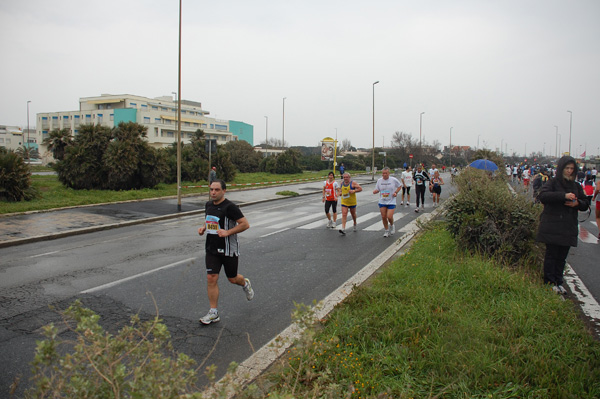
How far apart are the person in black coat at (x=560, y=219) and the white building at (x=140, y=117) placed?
7737cm

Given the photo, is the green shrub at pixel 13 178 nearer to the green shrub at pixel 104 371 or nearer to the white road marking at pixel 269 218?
the white road marking at pixel 269 218

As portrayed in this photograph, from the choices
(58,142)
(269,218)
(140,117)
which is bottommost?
(269,218)

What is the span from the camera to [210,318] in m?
5.10

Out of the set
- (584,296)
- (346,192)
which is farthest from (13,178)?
(584,296)

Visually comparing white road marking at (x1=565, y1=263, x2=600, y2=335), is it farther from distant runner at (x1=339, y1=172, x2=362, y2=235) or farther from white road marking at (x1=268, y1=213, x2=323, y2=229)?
white road marking at (x1=268, y1=213, x2=323, y2=229)

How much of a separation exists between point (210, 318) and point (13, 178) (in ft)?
50.5

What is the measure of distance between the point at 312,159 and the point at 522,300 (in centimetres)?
5795

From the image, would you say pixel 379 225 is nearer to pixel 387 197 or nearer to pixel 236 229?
pixel 387 197

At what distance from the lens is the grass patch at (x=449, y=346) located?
3.29 m

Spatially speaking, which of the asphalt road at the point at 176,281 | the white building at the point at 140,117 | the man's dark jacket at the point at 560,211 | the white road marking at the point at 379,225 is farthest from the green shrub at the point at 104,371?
the white building at the point at 140,117

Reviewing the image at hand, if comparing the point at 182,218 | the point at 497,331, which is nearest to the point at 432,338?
the point at 497,331

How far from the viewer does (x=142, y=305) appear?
5770 millimetres

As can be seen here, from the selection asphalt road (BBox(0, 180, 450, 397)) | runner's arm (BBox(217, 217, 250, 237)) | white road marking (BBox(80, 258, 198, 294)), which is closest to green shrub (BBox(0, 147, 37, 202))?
asphalt road (BBox(0, 180, 450, 397))

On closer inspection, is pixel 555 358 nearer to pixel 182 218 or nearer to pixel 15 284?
pixel 15 284
